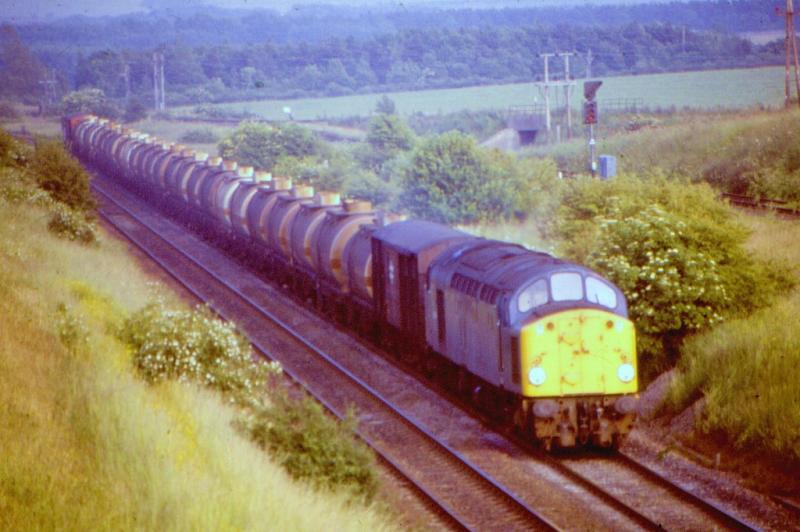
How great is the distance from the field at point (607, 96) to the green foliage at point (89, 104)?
23.6 feet

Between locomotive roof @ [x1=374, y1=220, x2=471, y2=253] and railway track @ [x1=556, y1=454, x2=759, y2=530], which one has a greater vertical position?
locomotive roof @ [x1=374, y1=220, x2=471, y2=253]

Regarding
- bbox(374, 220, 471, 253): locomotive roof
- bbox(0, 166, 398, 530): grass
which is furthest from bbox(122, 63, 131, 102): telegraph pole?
bbox(0, 166, 398, 530): grass

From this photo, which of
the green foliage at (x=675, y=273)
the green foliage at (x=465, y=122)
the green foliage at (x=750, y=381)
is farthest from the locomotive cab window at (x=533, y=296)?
the green foliage at (x=465, y=122)

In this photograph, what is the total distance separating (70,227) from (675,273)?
2139 centimetres

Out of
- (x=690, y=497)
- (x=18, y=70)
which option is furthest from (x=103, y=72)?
(x=690, y=497)

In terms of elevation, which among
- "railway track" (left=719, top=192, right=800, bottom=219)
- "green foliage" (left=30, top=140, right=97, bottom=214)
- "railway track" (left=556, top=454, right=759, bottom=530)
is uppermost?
"green foliage" (left=30, top=140, right=97, bottom=214)

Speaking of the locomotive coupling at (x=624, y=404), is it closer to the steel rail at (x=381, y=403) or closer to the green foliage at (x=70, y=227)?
the steel rail at (x=381, y=403)

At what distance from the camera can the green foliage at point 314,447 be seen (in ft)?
47.1

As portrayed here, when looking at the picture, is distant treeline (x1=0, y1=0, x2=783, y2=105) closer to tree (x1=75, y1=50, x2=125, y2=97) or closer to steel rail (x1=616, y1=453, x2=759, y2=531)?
tree (x1=75, y1=50, x2=125, y2=97)

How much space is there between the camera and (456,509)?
15.0 m

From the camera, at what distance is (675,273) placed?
21266 millimetres

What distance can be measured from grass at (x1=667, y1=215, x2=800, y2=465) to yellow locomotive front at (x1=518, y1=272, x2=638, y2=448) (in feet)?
5.42

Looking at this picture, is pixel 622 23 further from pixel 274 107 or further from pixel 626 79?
pixel 274 107

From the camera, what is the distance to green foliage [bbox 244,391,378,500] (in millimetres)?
14344
